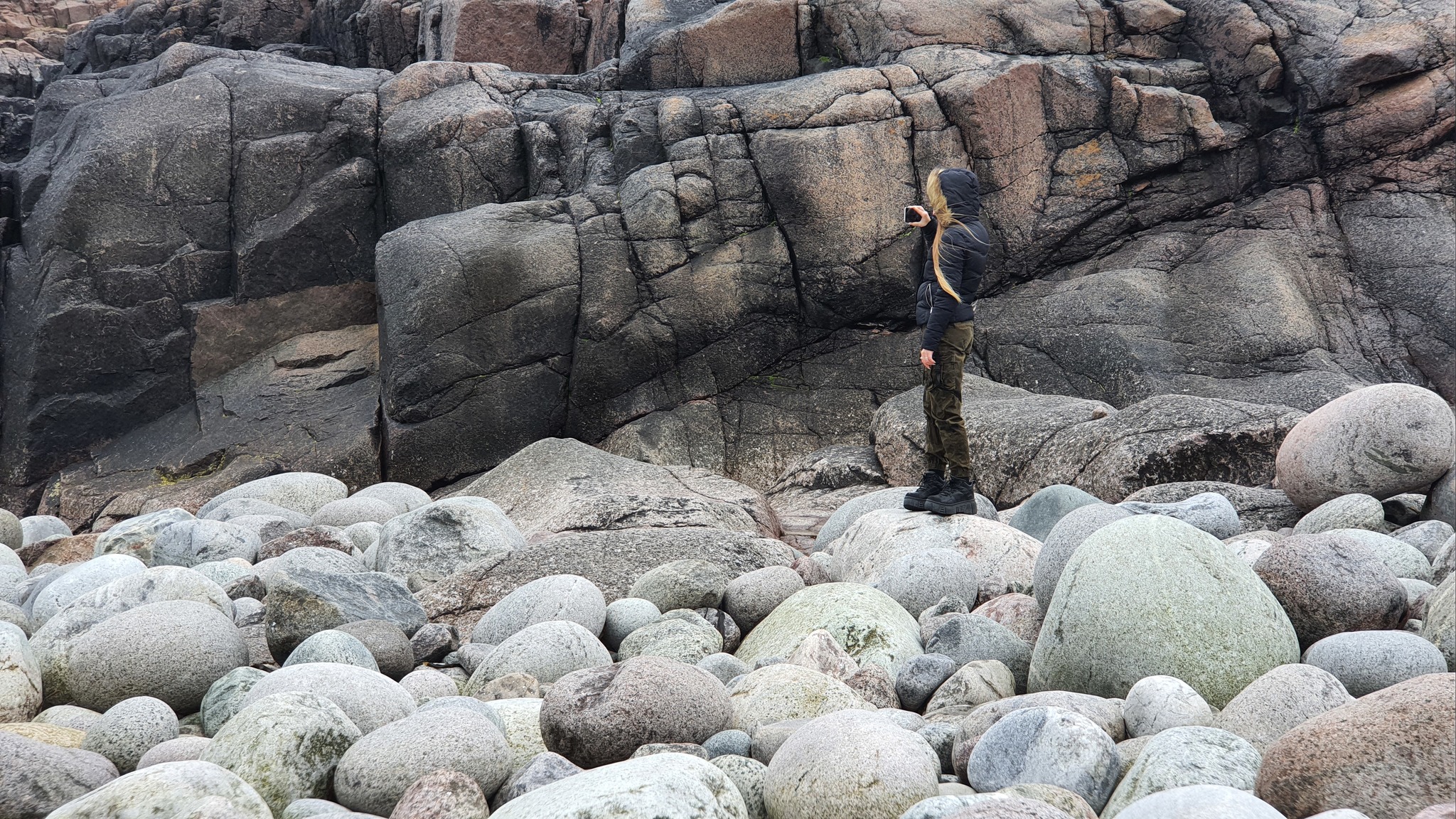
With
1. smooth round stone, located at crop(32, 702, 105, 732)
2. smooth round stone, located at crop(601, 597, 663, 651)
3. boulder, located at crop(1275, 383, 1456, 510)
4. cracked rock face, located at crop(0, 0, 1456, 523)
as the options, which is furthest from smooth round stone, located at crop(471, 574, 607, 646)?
cracked rock face, located at crop(0, 0, 1456, 523)

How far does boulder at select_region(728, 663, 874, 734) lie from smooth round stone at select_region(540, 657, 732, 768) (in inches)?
8.2

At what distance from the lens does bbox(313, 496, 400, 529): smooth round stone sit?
9.16m

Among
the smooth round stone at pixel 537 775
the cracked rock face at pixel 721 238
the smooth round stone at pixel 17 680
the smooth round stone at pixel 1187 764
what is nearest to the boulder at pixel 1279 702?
the smooth round stone at pixel 1187 764

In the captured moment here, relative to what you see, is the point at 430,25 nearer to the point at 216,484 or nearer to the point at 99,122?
the point at 99,122

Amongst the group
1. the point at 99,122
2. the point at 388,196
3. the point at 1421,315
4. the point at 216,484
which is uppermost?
the point at 99,122

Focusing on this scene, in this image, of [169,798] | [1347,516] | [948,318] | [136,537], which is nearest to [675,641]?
[169,798]

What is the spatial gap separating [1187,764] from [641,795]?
5.34 feet

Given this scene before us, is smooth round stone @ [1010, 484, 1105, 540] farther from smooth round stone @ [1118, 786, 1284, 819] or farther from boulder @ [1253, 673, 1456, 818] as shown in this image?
smooth round stone @ [1118, 786, 1284, 819]

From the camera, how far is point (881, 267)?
13.4 m

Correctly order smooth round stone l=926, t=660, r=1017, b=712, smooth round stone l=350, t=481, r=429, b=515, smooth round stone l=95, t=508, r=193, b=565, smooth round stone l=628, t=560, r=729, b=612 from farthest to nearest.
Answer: smooth round stone l=350, t=481, r=429, b=515 → smooth round stone l=95, t=508, r=193, b=565 → smooth round stone l=628, t=560, r=729, b=612 → smooth round stone l=926, t=660, r=1017, b=712

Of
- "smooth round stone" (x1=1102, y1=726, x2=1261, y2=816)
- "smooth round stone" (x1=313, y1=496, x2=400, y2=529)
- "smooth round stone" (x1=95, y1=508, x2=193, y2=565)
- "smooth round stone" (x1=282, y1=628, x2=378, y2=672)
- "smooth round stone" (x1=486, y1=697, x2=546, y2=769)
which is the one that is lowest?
"smooth round stone" (x1=313, y1=496, x2=400, y2=529)

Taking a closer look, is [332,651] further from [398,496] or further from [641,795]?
[398,496]

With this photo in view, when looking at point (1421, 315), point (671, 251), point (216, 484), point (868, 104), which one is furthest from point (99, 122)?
point (1421, 315)

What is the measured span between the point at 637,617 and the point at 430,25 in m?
15.0
